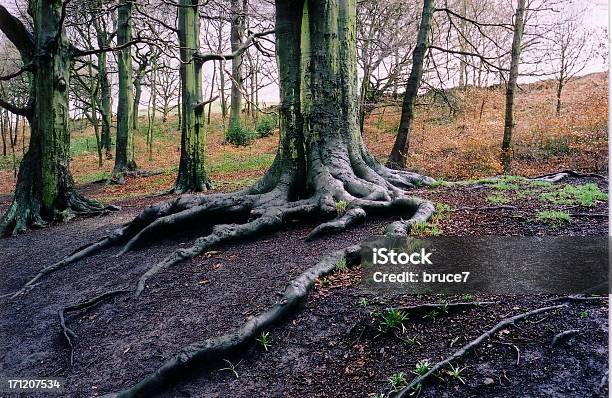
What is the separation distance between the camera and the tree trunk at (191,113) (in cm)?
851

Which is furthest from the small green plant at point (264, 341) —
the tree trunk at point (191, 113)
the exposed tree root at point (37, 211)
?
the tree trunk at point (191, 113)

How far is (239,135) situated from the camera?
14.9 m

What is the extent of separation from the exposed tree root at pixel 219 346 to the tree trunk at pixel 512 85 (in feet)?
17.2

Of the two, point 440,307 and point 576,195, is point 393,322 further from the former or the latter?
point 576,195

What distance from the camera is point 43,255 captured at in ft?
15.9

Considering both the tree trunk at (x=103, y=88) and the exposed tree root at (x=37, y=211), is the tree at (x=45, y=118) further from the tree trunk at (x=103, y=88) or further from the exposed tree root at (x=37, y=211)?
the tree trunk at (x=103, y=88)

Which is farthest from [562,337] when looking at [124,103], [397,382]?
[124,103]

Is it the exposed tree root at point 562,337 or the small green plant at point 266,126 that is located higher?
the small green plant at point 266,126

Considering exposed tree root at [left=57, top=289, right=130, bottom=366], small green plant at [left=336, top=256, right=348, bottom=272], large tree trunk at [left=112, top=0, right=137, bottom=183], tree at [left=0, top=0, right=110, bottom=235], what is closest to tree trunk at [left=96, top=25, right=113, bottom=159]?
large tree trunk at [left=112, top=0, right=137, bottom=183]

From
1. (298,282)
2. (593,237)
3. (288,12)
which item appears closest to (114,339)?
(298,282)

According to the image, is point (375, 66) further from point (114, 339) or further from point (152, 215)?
point (114, 339)

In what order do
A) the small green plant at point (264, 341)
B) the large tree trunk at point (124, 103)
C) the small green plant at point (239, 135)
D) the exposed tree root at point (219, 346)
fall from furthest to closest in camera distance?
the small green plant at point (239, 135) < the large tree trunk at point (124, 103) < the small green plant at point (264, 341) < the exposed tree root at point (219, 346)

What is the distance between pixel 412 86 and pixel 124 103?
728 cm

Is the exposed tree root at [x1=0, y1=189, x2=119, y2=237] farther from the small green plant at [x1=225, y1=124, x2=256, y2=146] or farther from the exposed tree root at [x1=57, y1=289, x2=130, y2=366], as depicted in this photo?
the small green plant at [x1=225, y1=124, x2=256, y2=146]
